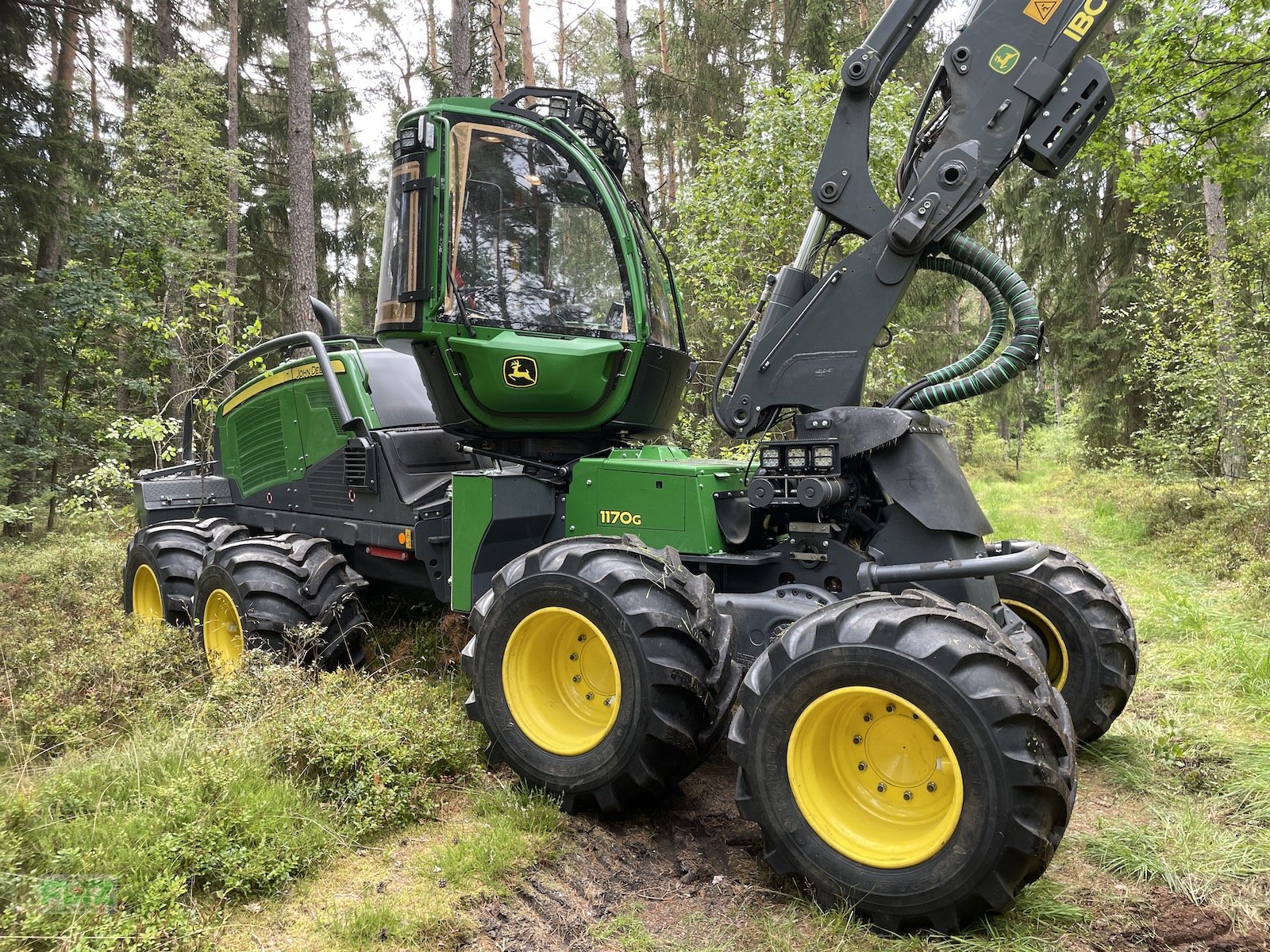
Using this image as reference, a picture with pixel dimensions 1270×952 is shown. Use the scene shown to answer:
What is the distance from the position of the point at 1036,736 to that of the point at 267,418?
5.41m

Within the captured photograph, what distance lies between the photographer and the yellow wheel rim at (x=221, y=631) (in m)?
5.20

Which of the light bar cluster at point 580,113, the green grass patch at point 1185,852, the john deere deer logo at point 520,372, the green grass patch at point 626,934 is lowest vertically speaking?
the green grass patch at point 626,934

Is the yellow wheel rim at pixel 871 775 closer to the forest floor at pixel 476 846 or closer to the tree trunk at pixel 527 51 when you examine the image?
the forest floor at pixel 476 846

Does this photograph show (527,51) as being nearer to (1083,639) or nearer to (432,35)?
(432,35)

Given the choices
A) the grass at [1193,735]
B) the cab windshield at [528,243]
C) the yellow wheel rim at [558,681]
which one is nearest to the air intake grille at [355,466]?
the cab windshield at [528,243]

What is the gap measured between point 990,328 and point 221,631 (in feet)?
16.1

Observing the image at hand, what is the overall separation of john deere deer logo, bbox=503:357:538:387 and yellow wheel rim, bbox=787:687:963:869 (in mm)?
2207

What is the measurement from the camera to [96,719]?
4430 mm

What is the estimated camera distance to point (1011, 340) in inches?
141

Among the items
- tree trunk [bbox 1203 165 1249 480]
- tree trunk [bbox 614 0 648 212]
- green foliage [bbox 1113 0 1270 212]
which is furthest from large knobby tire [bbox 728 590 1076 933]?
tree trunk [bbox 614 0 648 212]

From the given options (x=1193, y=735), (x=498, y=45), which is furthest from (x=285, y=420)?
(x=498, y=45)

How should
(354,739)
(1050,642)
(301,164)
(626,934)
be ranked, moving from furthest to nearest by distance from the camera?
(301,164)
(1050,642)
(354,739)
(626,934)

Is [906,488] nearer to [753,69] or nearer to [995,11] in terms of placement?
[995,11]

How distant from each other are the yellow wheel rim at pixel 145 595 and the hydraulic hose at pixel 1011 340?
5.64 meters
